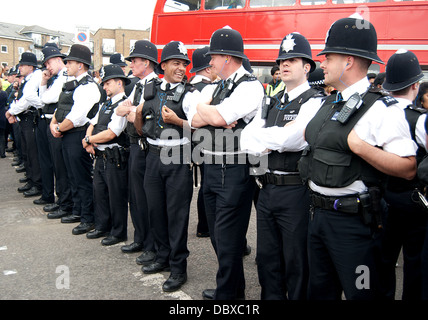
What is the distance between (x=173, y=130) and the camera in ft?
12.1

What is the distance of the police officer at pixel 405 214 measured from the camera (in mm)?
2865

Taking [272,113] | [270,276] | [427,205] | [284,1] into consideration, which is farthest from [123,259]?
[284,1]

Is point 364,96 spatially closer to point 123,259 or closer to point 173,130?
point 173,130

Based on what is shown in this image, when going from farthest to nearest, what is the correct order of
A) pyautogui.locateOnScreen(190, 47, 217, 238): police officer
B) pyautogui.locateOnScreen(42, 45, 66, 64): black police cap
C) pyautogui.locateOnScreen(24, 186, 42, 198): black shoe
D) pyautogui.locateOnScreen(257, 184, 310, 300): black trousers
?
pyautogui.locateOnScreen(24, 186, 42, 198): black shoe, pyautogui.locateOnScreen(42, 45, 66, 64): black police cap, pyautogui.locateOnScreen(190, 47, 217, 238): police officer, pyautogui.locateOnScreen(257, 184, 310, 300): black trousers

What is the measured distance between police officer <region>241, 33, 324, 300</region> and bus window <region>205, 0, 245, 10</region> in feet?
21.0

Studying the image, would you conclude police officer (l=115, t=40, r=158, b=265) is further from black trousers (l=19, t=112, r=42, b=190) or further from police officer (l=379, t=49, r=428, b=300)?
black trousers (l=19, t=112, r=42, b=190)

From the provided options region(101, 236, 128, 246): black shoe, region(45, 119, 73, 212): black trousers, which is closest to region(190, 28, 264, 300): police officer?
region(101, 236, 128, 246): black shoe

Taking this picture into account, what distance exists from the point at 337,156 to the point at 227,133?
1.02 metres

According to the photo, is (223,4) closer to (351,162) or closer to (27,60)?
(27,60)

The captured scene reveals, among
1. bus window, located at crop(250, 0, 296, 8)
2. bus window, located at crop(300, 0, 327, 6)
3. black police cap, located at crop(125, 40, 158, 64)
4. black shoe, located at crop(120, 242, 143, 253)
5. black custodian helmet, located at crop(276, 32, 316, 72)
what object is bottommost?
black shoe, located at crop(120, 242, 143, 253)

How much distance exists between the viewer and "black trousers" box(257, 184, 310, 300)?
2.71 metres

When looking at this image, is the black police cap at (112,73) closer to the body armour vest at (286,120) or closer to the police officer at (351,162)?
the body armour vest at (286,120)

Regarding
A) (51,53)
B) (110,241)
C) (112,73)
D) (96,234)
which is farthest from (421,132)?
(51,53)

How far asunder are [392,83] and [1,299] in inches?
152
